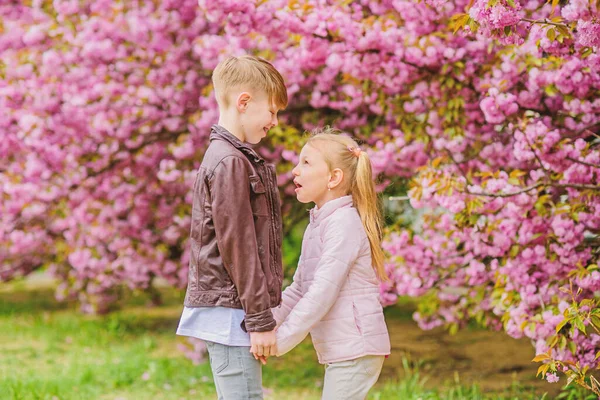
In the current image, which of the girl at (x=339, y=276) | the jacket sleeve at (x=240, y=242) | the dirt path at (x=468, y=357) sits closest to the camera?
the jacket sleeve at (x=240, y=242)

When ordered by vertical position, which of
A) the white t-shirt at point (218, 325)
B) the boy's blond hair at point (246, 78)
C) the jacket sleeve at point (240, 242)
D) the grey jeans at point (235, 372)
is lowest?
the grey jeans at point (235, 372)

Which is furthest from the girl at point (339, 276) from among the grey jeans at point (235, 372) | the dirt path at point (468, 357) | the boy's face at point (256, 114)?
the dirt path at point (468, 357)

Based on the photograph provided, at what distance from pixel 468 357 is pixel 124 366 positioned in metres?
2.53

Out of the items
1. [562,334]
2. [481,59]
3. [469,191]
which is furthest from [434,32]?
[562,334]

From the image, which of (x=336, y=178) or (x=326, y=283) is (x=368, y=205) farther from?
(x=326, y=283)

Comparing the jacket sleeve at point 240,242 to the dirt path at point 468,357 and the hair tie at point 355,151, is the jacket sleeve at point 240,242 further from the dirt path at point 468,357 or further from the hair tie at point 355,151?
the dirt path at point 468,357

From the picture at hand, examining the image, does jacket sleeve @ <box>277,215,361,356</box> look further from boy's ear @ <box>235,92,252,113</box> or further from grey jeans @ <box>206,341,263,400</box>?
boy's ear @ <box>235,92,252,113</box>

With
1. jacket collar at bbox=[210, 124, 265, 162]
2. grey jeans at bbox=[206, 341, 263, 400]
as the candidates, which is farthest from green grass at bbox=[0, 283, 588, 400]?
jacket collar at bbox=[210, 124, 265, 162]

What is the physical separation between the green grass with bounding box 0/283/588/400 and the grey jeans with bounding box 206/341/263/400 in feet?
6.22

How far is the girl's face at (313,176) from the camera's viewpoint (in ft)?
9.07

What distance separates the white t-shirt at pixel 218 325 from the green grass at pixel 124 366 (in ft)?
6.48

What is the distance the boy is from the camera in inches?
94.3

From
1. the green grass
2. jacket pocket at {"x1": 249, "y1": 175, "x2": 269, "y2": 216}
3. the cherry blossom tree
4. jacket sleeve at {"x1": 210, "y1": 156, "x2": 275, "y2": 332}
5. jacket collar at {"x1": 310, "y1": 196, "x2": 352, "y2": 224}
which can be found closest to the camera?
jacket sleeve at {"x1": 210, "y1": 156, "x2": 275, "y2": 332}

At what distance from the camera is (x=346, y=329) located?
2.63m
